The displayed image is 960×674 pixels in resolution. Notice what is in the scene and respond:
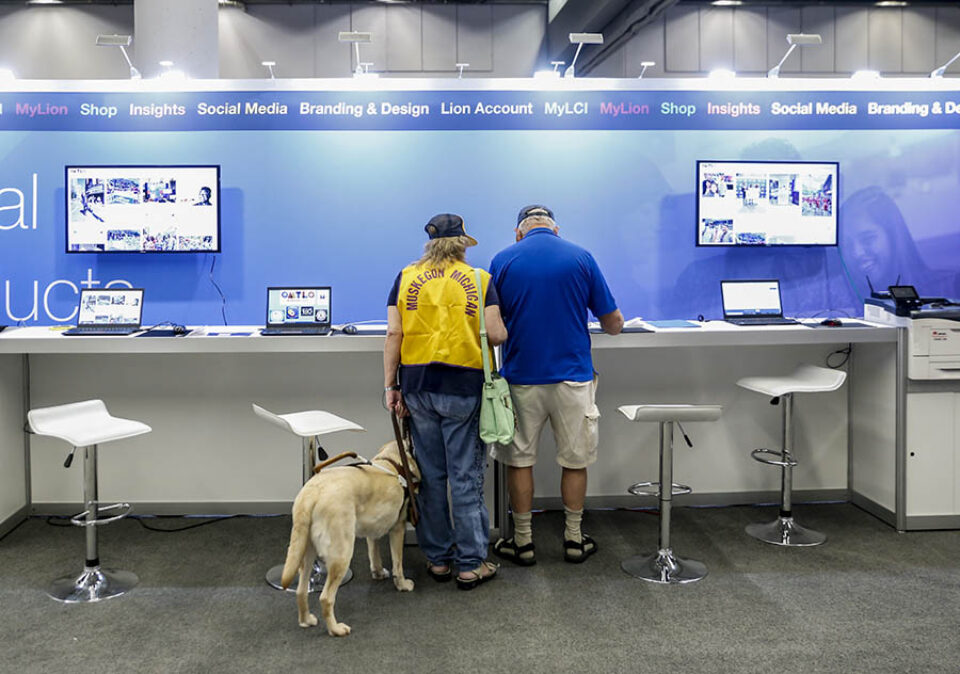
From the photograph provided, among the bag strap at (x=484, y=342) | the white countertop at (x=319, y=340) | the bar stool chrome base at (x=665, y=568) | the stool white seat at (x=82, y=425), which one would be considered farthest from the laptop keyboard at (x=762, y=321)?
the stool white seat at (x=82, y=425)

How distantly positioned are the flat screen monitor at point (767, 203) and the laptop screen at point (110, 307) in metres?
2.92

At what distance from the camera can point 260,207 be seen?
178 inches

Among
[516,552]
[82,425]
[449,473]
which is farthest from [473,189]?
[82,425]

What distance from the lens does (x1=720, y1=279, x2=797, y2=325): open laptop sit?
438cm

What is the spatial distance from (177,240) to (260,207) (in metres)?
0.46

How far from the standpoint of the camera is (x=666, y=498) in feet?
11.1

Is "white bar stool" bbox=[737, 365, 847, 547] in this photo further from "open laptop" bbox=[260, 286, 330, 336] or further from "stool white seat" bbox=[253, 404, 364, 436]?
"open laptop" bbox=[260, 286, 330, 336]

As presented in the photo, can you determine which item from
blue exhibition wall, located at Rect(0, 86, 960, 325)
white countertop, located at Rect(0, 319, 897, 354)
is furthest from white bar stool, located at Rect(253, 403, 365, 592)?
blue exhibition wall, located at Rect(0, 86, 960, 325)

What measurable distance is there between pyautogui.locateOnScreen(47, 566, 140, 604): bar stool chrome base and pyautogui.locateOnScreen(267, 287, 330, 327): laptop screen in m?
1.33

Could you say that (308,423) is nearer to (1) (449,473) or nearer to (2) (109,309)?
(1) (449,473)

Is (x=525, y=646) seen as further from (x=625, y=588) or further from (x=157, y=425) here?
(x=157, y=425)

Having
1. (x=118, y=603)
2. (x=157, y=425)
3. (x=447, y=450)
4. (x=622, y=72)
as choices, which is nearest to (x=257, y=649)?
(x=118, y=603)

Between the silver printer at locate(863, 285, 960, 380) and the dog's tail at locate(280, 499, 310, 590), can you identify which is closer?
A: the dog's tail at locate(280, 499, 310, 590)

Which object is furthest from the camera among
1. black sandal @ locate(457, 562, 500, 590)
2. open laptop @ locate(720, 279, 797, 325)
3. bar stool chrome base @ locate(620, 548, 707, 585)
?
open laptop @ locate(720, 279, 797, 325)
